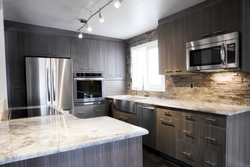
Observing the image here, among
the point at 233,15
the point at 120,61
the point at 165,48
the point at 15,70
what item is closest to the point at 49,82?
the point at 15,70

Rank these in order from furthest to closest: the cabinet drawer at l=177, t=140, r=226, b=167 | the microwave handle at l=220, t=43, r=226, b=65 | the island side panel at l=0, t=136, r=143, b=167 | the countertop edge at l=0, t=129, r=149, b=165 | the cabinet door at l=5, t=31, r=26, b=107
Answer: the cabinet door at l=5, t=31, r=26, b=107, the microwave handle at l=220, t=43, r=226, b=65, the cabinet drawer at l=177, t=140, r=226, b=167, the island side panel at l=0, t=136, r=143, b=167, the countertop edge at l=0, t=129, r=149, b=165

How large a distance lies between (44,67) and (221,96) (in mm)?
3276

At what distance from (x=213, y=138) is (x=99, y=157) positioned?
1557mm

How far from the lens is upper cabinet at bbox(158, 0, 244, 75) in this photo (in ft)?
7.27

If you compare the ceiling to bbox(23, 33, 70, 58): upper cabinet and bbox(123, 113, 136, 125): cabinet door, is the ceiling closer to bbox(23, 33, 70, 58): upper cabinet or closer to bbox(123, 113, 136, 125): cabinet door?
bbox(23, 33, 70, 58): upper cabinet

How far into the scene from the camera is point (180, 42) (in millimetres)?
2889

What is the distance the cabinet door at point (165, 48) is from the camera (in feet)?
10.1

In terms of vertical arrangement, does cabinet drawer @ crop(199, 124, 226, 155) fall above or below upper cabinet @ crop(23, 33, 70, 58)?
below

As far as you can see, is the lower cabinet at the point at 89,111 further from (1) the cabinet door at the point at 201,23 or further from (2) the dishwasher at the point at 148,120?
(1) the cabinet door at the point at 201,23

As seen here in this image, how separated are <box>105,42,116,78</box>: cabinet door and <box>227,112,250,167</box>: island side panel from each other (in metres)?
3.17

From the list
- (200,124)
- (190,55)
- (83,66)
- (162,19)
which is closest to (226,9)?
(190,55)

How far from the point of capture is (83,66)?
4227mm

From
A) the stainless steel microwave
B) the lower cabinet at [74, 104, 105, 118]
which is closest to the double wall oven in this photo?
the lower cabinet at [74, 104, 105, 118]

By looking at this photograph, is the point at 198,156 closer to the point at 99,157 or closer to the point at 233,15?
the point at 99,157
